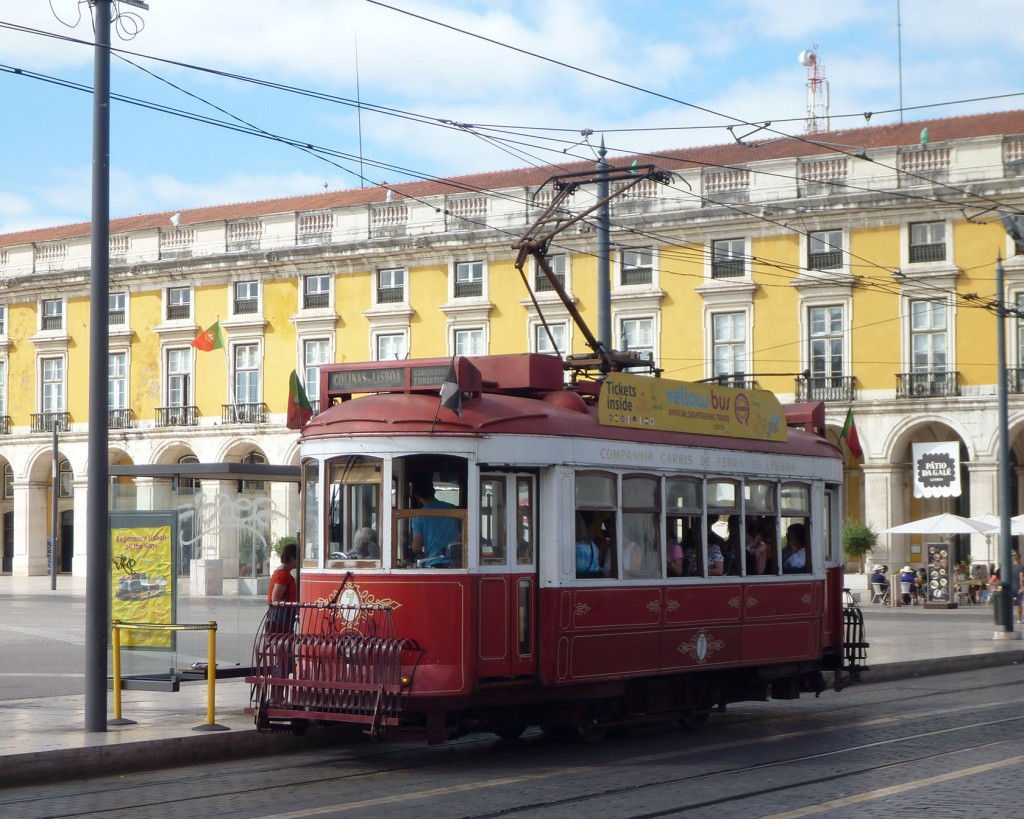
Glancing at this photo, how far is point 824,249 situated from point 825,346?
2716mm

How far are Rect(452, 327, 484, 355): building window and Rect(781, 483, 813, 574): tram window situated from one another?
35.5 metres

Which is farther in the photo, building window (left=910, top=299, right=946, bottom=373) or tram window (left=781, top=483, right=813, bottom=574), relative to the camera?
building window (left=910, top=299, right=946, bottom=373)

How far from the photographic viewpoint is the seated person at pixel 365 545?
38.7 feet

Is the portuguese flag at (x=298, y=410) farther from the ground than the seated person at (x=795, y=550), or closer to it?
farther from the ground

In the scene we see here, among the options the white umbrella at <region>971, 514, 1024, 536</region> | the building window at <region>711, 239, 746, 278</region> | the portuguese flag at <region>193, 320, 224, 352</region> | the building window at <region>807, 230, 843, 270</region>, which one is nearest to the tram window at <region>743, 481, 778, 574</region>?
the white umbrella at <region>971, 514, 1024, 536</region>

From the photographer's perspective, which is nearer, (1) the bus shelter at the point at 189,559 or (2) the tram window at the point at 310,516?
(2) the tram window at the point at 310,516

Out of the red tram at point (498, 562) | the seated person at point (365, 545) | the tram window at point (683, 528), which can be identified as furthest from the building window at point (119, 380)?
the seated person at point (365, 545)

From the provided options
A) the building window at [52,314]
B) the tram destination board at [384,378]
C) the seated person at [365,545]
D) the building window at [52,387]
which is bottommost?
the seated person at [365,545]

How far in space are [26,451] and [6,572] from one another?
602cm

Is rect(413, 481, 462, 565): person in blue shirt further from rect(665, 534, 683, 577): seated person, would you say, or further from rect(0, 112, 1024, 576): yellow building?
rect(0, 112, 1024, 576): yellow building

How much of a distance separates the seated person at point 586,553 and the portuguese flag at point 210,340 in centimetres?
3940

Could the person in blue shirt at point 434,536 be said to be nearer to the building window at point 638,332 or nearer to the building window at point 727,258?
the building window at point 727,258

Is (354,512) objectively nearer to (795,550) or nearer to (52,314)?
(795,550)

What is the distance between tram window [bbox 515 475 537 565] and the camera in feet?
39.5
